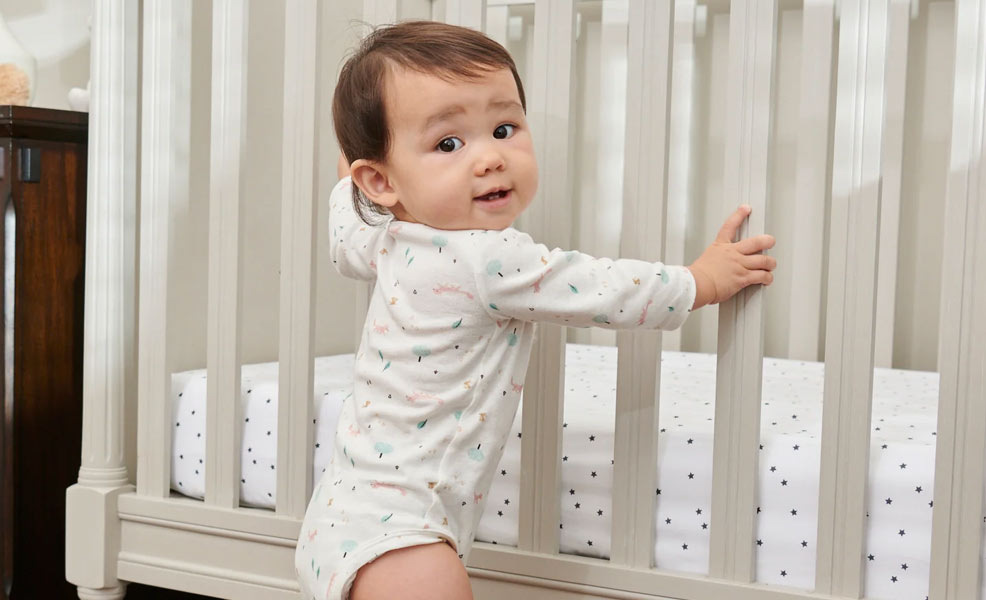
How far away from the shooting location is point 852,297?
0.85 metres

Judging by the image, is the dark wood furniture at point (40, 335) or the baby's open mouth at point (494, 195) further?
the dark wood furniture at point (40, 335)

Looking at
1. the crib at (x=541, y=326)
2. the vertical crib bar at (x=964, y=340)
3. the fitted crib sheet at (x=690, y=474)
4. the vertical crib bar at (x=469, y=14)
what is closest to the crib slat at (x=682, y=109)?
the crib at (x=541, y=326)

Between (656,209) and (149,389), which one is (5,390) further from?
(656,209)

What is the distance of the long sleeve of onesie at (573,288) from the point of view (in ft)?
2.69

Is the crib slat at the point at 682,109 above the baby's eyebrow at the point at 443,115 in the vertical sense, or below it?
above

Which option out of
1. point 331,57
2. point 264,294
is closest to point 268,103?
point 331,57

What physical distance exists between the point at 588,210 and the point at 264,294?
0.78 metres

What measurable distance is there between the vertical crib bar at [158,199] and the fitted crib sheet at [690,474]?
31 millimetres

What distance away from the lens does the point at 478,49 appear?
0.83m

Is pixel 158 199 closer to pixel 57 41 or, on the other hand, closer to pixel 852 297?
pixel 57 41

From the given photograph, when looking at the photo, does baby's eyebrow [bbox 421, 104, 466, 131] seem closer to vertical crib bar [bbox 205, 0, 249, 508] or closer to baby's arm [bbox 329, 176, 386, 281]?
baby's arm [bbox 329, 176, 386, 281]

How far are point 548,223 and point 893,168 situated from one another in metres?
1.03

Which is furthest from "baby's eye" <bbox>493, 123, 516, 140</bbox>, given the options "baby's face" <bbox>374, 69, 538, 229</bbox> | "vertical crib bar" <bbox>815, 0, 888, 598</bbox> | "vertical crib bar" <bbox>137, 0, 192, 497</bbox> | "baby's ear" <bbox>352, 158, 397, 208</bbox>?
"vertical crib bar" <bbox>137, 0, 192, 497</bbox>

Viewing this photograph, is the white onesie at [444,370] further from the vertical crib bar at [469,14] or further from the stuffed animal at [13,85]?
the stuffed animal at [13,85]
